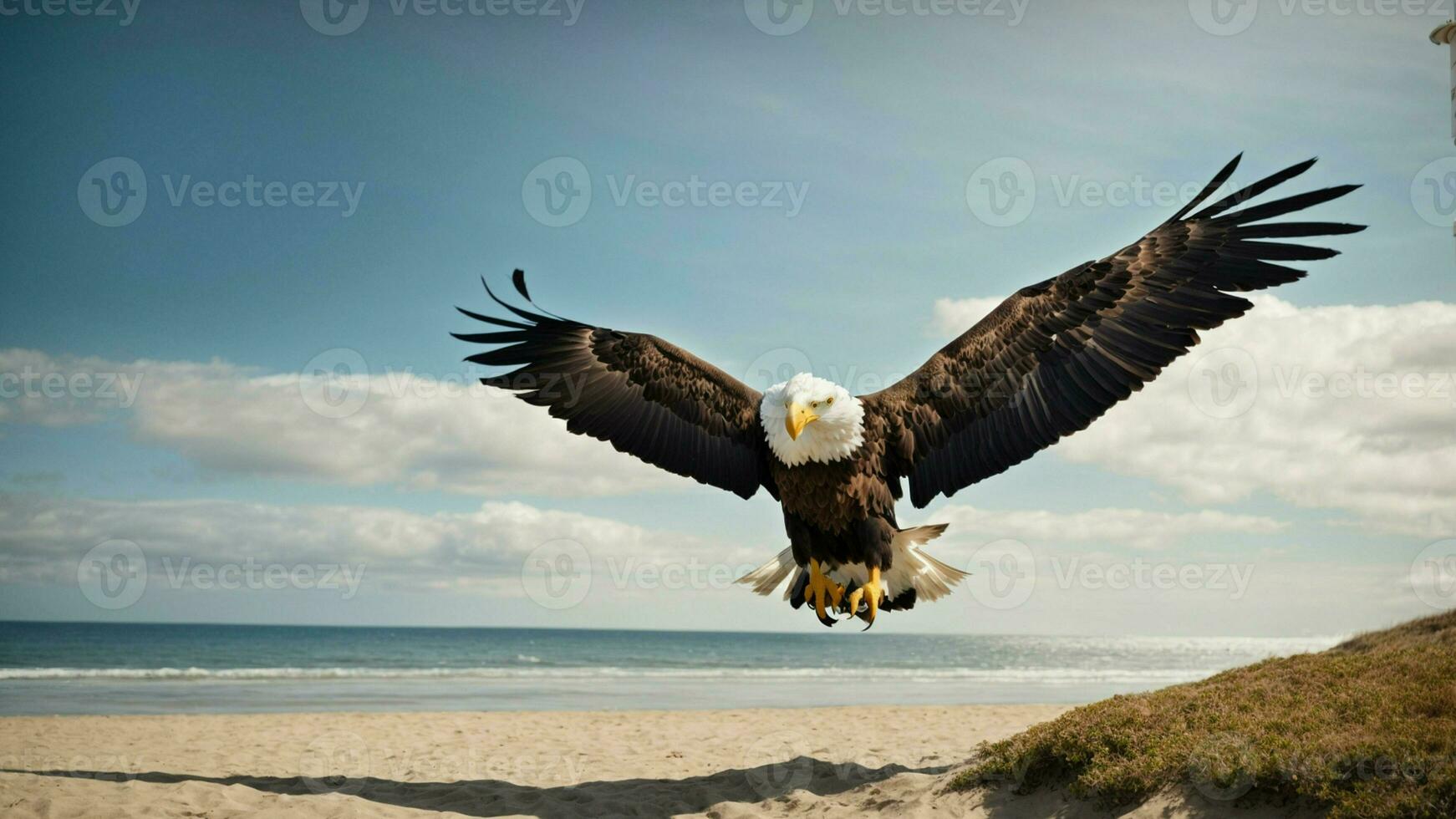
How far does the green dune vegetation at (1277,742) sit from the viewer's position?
441 cm

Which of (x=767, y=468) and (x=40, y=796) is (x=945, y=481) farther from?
(x=40, y=796)

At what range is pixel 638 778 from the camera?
25.2 feet

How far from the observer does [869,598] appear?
6113mm

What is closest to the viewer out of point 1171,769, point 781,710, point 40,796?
point 1171,769

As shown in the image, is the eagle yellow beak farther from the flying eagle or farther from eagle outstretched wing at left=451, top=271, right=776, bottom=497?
eagle outstretched wing at left=451, top=271, right=776, bottom=497

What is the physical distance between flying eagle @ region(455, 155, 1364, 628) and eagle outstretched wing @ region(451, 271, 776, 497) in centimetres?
1

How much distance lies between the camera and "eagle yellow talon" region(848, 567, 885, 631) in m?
6.12

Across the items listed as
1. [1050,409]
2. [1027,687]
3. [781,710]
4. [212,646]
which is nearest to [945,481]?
[1050,409]

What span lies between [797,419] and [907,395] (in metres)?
1.08

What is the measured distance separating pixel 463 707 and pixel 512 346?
1032cm
